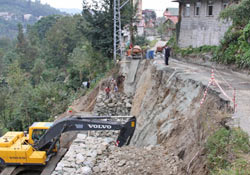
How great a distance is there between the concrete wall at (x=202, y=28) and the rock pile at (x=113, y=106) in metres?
8.29

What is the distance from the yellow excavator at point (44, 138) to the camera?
11.5 m

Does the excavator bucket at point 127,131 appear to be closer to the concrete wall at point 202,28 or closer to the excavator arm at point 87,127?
the excavator arm at point 87,127

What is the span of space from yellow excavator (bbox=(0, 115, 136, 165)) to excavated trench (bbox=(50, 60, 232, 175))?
0.97 m

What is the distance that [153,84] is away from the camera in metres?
16.9

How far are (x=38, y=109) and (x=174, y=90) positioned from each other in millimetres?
18369

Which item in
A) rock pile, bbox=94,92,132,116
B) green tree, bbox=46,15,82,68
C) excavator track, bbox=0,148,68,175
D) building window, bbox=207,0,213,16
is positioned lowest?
excavator track, bbox=0,148,68,175

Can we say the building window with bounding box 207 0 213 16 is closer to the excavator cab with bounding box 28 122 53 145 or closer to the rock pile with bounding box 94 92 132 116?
the rock pile with bounding box 94 92 132 116

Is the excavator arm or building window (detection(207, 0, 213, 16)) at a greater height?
building window (detection(207, 0, 213, 16))

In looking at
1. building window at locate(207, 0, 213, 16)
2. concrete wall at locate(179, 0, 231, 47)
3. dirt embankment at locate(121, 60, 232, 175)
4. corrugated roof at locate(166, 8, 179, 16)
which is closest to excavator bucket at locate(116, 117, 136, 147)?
dirt embankment at locate(121, 60, 232, 175)

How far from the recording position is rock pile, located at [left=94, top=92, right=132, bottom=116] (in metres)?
20.1

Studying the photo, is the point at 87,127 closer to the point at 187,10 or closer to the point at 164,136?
the point at 164,136

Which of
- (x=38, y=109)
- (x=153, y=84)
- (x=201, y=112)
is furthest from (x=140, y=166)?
(x=38, y=109)

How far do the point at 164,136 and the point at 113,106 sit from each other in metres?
9.67

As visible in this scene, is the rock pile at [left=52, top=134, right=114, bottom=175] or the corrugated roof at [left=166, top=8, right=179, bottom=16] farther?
the corrugated roof at [left=166, top=8, right=179, bottom=16]
